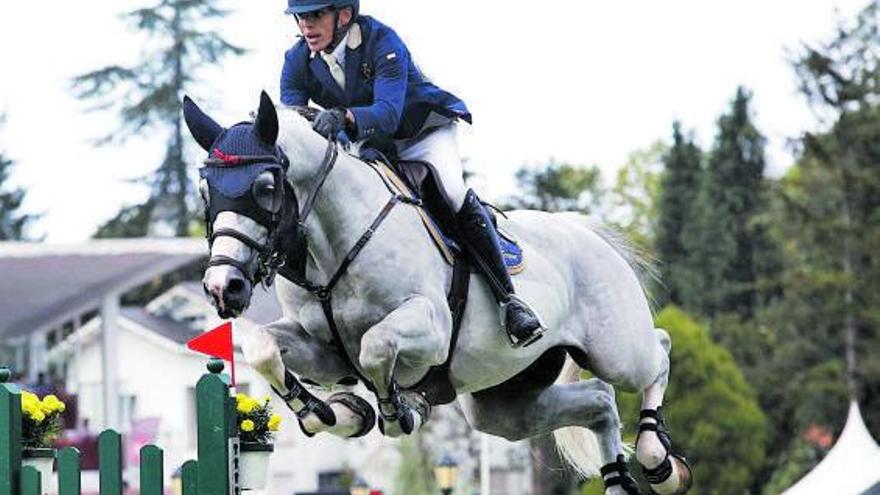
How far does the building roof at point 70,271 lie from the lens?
3647cm

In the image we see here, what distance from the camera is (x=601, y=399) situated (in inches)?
364

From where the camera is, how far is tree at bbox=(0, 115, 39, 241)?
60.0 meters

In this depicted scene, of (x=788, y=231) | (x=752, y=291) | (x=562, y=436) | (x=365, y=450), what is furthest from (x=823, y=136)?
(x=562, y=436)

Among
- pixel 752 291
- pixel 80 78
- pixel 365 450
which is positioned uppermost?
pixel 80 78

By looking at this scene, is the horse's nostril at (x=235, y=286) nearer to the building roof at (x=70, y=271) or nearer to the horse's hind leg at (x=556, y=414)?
the horse's hind leg at (x=556, y=414)

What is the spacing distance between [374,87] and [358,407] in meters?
1.20

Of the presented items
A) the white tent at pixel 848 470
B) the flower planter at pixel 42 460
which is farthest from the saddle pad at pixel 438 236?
the white tent at pixel 848 470

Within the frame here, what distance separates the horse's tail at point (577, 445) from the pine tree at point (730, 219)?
37.1 m

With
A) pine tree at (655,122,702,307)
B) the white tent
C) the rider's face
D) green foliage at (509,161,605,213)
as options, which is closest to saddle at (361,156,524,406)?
the rider's face

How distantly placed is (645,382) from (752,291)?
39.4 metres

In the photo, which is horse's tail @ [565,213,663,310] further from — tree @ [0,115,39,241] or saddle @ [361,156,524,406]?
tree @ [0,115,39,241]

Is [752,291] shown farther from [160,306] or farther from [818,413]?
[160,306]

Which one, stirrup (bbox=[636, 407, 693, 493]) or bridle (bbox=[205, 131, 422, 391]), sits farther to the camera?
stirrup (bbox=[636, 407, 693, 493])

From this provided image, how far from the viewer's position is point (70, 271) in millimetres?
36938
